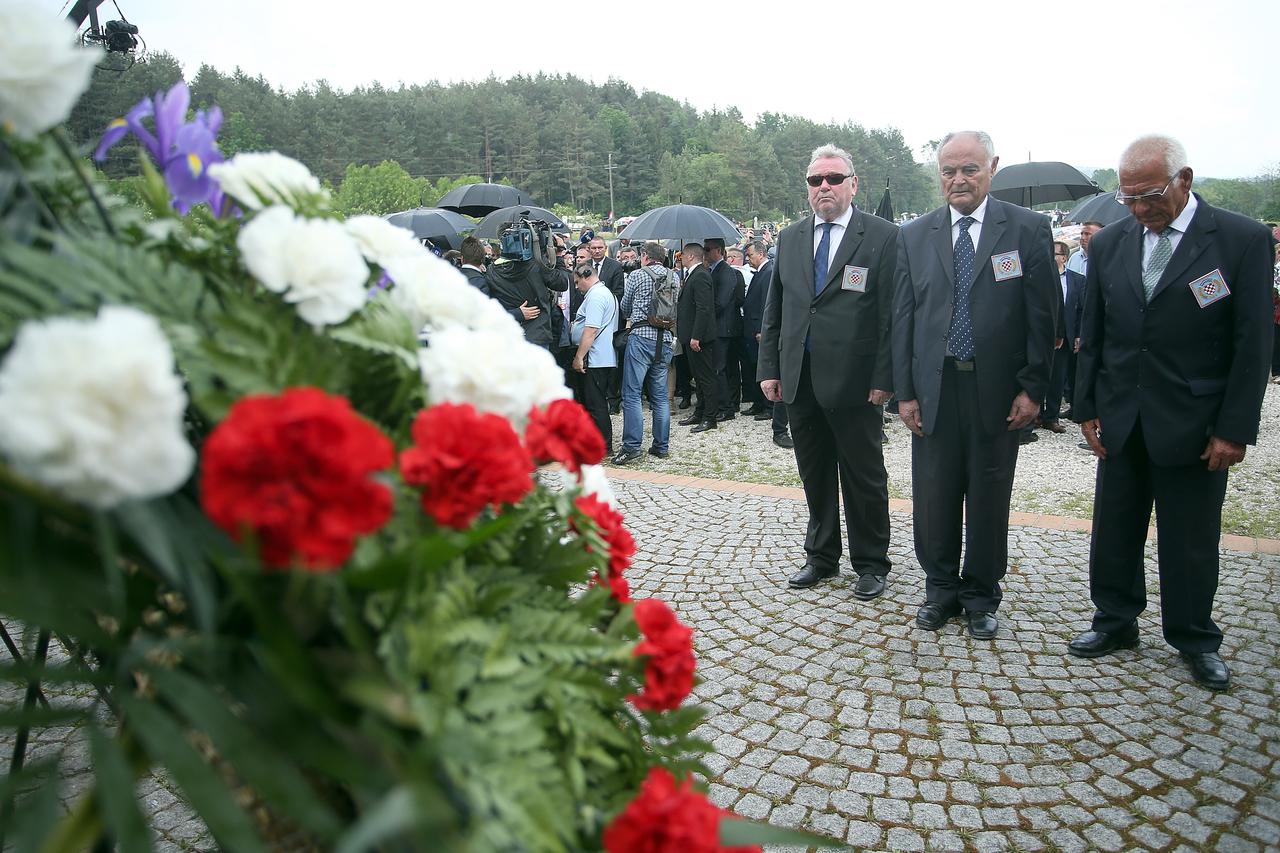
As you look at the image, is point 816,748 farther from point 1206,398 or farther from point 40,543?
point 40,543

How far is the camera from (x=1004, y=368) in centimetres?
403

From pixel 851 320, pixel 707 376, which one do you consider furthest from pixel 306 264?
pixel 707 376

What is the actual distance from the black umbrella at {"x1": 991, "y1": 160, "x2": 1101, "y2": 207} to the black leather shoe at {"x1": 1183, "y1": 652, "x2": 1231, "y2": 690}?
9.12 meters

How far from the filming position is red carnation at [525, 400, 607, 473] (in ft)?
4.50

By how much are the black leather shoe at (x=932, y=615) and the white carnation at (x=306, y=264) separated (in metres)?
3.78

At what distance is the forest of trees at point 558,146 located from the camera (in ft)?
258

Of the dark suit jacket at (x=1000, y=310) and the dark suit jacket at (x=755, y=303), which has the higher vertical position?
the dark suit jacket at (x=1000, y=310)

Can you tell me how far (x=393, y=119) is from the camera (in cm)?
9556

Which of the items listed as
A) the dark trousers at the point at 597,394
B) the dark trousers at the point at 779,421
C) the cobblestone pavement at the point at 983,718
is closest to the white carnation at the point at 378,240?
the cobblestone pavement at the point at 983,718

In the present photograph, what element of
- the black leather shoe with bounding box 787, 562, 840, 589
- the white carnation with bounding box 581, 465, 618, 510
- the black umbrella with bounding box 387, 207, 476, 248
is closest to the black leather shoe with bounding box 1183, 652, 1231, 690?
the black leather shoe with bounding box 787, 562, 840, 589

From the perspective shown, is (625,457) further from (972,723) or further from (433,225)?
(433,225)

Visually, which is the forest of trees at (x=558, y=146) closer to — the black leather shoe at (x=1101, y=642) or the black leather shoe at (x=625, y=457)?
the black leather shoe at (x=625, y=457)

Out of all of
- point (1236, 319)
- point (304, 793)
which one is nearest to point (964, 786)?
point (1236, 319)

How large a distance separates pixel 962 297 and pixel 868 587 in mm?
1659
